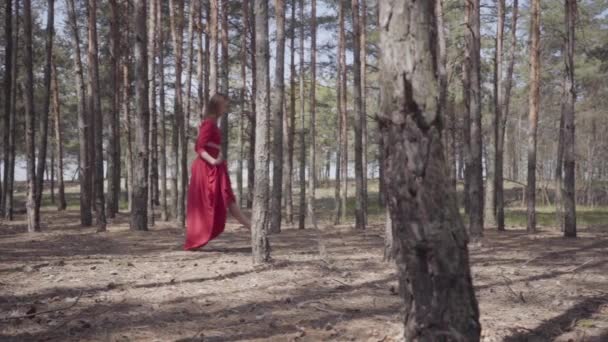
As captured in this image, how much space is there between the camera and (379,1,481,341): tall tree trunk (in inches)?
93.3

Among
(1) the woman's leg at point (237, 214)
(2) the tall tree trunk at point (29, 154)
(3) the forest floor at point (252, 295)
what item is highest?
(2) the tall tree trunk at point (29, 154)

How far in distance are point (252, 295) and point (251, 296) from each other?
0.12 ft

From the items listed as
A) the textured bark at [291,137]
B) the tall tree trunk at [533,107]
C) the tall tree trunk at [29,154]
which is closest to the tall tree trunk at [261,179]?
the tall tree trunk at [29,154]

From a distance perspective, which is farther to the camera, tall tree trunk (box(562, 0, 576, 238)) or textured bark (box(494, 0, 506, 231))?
textured bark (box(494, 0, 506, 231))

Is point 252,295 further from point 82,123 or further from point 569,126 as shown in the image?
point 569,126

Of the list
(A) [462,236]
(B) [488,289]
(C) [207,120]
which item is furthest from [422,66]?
(C) [207,120]

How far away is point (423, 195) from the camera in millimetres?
2373

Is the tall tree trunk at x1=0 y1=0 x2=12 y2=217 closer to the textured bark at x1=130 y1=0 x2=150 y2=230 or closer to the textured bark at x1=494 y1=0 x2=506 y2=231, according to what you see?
the textured bark at x1=130 y1=0 x2=150 y2=230

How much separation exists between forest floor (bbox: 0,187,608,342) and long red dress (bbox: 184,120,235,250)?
38 cm

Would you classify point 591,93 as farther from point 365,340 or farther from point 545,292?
point 365,340

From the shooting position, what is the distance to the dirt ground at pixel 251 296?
3.44m

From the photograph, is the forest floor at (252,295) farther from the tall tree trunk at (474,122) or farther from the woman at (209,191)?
the tall tree trunk at (474,122)

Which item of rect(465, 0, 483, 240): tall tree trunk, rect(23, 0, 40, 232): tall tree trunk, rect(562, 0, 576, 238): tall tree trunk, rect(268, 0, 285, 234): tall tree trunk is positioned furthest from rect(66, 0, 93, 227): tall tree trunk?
rect(562, 0, 576, 238): tall tree trunk

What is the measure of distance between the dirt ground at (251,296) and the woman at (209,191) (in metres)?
0.40
